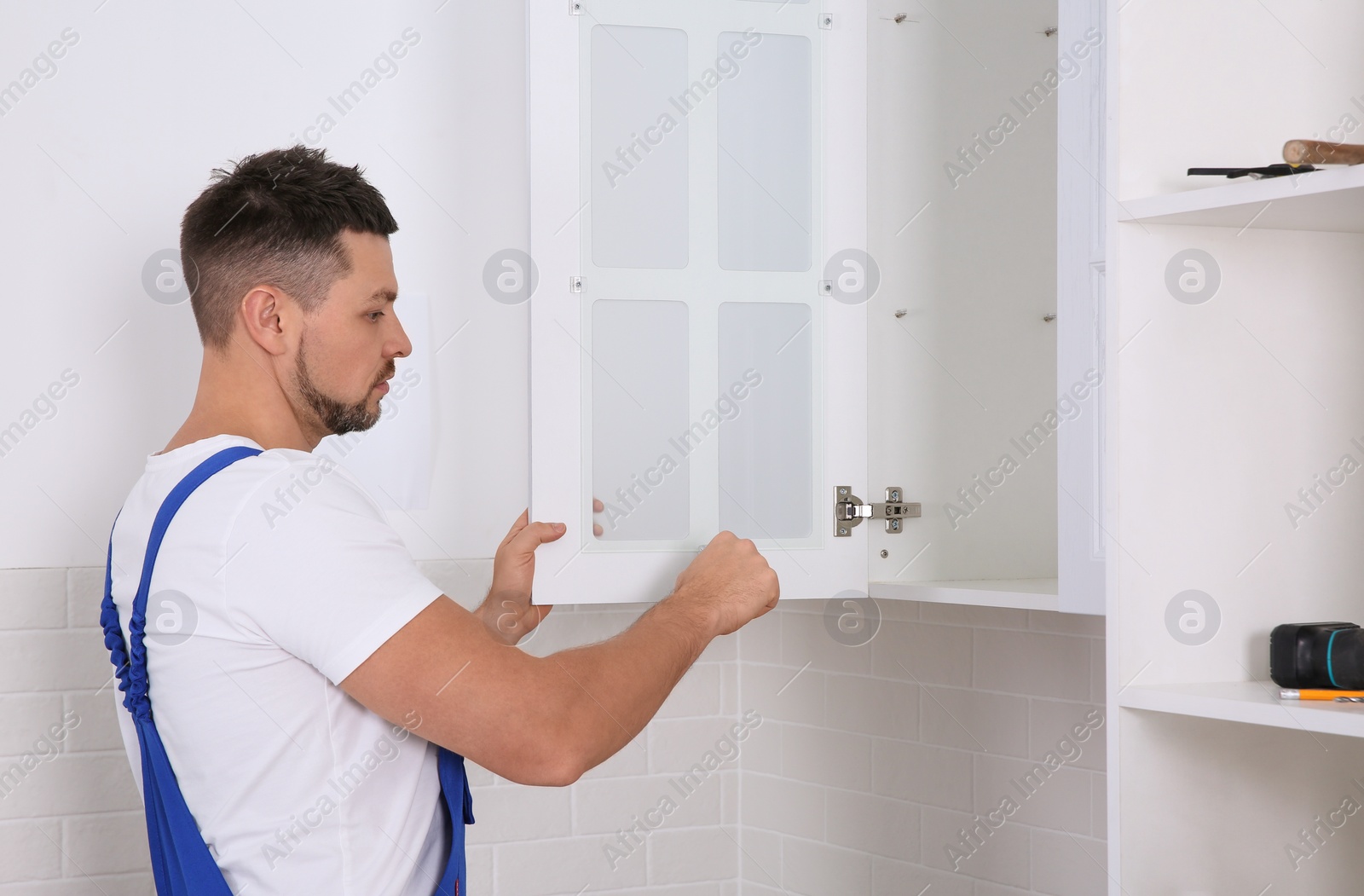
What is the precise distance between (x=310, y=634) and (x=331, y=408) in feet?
1.06

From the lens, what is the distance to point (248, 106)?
1771 mm

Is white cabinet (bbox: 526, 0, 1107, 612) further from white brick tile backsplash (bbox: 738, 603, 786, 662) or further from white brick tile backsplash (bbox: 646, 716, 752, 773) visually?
white brick tile backsplash (bbox: 646, 716, 752, 773)

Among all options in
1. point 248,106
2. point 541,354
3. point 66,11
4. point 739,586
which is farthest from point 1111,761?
point 66,11

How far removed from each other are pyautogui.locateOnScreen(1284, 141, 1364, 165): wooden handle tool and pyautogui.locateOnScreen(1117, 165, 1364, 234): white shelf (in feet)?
0.03

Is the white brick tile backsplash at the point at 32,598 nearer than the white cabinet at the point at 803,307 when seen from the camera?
No

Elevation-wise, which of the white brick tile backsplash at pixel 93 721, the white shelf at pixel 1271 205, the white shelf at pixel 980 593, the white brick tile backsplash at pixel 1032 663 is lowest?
the white brick tile backsplash at pixel 93 721

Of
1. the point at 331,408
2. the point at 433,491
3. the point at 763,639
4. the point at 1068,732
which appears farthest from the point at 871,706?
the point at 331,408

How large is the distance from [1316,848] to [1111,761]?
28 cm

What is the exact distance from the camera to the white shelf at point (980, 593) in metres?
1.33

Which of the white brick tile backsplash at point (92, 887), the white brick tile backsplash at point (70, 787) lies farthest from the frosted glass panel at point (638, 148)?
the white brick tile backsplash at point (92, 887)

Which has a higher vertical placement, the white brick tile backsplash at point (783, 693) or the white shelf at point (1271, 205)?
the white shelf at point (1271, 205)

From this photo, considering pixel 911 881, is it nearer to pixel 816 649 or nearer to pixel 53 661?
pixel 816 649

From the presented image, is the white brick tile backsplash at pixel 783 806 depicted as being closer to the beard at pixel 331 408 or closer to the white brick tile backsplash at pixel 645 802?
the white brick tile backsplash at pixel 645 802

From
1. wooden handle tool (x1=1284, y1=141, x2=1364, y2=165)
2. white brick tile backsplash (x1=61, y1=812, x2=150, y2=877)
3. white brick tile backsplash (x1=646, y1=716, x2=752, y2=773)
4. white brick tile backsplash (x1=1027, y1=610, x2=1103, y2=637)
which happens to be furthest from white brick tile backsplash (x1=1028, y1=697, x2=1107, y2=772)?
white brick tile backsplash (x1=61, y1=812, x2=150, y2=877)
